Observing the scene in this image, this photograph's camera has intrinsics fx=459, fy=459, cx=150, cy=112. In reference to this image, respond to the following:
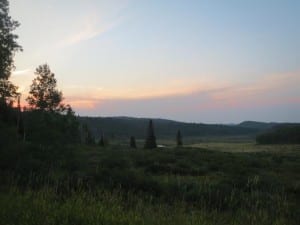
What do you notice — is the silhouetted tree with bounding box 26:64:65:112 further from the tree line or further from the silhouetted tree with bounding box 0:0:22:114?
the silhouetted tree with bounding box 0:0:22:114

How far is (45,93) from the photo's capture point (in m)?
67.2

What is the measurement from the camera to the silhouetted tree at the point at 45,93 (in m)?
66.6

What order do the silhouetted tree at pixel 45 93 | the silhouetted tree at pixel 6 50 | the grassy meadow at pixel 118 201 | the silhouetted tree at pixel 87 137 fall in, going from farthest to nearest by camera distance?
the silhouetted tree at pixel 87 137 < the silhouetted tree at pixel 45 93 < the silhouetted tree at pixel 6 50 < the grassy meadow at pixel 118 201

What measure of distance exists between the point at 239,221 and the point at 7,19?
2954 centimetres

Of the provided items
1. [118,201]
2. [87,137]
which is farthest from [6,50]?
[87,137]

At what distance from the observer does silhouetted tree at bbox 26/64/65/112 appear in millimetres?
66625

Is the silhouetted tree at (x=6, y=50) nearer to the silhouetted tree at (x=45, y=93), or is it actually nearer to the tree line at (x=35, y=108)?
the tree line at (x=35, y=108)

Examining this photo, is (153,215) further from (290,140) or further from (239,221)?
(290,140)

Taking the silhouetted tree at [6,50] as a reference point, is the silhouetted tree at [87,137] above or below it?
below

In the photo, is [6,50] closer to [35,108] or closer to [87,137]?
[35,108]

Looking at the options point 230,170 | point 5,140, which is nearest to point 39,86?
point 230,170

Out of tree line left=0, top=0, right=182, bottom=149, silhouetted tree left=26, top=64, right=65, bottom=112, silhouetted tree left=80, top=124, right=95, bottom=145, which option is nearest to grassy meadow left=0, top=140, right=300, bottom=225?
tree line left=0, top=0, right=182, bottom=149

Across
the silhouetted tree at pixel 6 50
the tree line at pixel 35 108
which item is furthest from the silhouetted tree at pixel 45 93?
the silhouetted tree at pixel 6 50

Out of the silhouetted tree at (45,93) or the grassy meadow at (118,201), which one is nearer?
the grassy meadow at (118,201)
